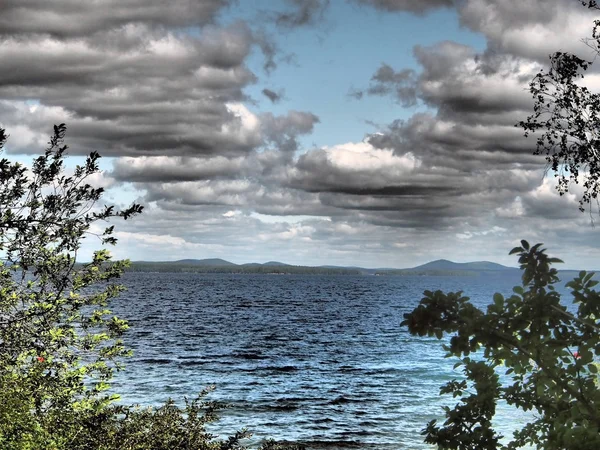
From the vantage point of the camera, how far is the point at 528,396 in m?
5.63

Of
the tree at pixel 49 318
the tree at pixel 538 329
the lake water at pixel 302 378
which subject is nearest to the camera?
the tree at pixel 538 329

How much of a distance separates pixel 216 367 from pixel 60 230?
1383 inches

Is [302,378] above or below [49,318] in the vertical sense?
below

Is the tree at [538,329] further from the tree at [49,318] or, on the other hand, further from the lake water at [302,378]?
the lake water at [302,378]

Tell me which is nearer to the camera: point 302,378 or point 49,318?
point 49,318

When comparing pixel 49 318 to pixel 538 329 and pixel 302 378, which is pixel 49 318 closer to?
pixel 538 329

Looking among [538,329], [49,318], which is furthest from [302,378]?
[538,329]

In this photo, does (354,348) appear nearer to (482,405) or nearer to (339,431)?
(339,431)

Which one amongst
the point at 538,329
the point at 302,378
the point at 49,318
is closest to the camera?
the point at 538,329

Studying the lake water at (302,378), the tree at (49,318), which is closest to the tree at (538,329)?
the tree at (49,318)

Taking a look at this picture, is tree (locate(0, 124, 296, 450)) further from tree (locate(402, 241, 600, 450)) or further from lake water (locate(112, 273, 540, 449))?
lake water (locate(112, 273, 540, 449))

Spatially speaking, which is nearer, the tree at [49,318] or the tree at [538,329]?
the tree at [538,329]

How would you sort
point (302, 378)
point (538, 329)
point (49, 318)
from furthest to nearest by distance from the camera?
point (302, 378)
point (49, 318)
point (538, 329)

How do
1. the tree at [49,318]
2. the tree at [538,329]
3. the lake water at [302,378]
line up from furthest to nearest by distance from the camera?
the lake water at [302,378] < the tree at [49,318] < the tree at [538,329]
